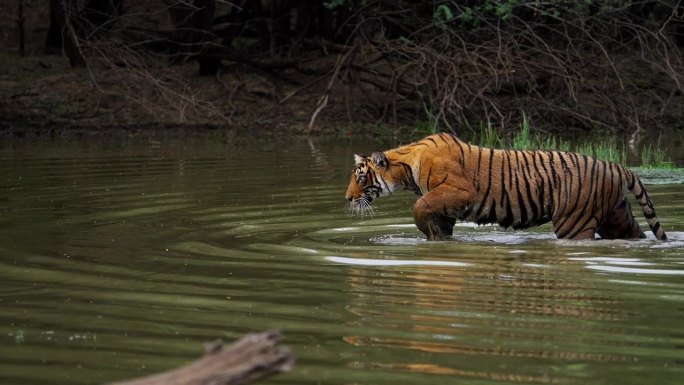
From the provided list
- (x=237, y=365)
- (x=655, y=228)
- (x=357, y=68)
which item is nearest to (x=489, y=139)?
(x=357, y=68)

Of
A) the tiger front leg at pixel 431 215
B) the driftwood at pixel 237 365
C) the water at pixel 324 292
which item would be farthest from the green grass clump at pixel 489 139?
the driftwood at pixel 237 365

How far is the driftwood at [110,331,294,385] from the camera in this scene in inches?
112

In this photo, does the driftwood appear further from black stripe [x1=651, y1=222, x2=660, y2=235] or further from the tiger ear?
black stripe [x1=651, y1=222, x2=660, y2=235]

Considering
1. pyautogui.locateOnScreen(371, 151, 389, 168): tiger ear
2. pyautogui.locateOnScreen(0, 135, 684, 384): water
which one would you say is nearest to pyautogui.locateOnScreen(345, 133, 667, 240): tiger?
pyautogui.locateOnScreen(371, 151, 389, 168): tiger ear

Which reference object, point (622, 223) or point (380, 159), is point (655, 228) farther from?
point (380, 159)


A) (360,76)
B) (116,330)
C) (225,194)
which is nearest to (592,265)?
(116,330)

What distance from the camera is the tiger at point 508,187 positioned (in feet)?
27.9

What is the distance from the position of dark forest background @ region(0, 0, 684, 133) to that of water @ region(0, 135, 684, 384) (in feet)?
22.1

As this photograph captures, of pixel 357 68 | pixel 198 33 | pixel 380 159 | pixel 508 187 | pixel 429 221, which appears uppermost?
pixel 198 33

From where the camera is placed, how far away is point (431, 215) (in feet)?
27.8

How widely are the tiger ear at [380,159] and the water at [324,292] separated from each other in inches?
20.9

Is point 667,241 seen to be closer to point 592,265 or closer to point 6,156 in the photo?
point 592,265

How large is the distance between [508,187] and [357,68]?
35.0 feet

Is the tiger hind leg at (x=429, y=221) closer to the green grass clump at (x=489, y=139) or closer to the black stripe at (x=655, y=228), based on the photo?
the black stripe at (x=655, y=228)
